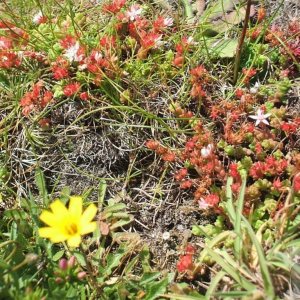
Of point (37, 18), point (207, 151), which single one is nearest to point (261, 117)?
point (207, 151)

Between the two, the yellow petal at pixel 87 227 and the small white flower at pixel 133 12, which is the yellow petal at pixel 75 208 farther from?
the small white flower at pixel 133 12

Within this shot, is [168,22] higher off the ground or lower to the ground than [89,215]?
higher

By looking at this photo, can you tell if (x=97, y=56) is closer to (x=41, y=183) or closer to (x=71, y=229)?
(x=41, y=183)

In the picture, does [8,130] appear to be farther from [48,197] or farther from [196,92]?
[196,92]

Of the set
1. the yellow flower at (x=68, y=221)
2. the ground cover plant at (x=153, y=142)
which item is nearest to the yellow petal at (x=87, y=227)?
the yellow flower at (x=68, y=221)

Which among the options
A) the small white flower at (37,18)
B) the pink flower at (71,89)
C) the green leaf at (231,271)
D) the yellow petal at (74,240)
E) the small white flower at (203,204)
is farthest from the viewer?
the small white flower at (37,18)
